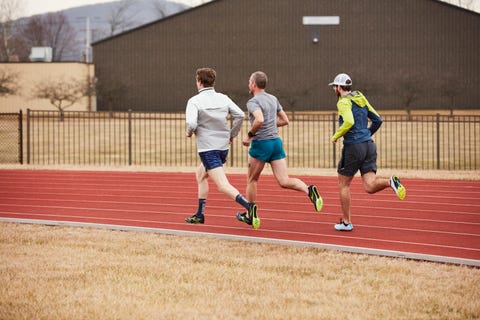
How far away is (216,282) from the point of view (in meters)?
7.04

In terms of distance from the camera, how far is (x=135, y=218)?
10992mm

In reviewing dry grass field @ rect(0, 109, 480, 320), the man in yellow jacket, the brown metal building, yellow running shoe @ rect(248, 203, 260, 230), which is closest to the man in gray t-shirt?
yellow running shoe @ rect(248, 203, 260, 230)

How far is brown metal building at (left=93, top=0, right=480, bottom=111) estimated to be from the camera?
47344 millimetres

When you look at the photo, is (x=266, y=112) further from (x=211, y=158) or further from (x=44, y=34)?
(x=44, y=34)

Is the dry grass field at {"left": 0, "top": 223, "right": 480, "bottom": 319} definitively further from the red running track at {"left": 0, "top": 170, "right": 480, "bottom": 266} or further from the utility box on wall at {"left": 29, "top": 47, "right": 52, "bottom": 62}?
the utility box on wall at {"left": 29, "top": 47, "right": 52, "bottom": 62}

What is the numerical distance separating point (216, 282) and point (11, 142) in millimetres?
22762

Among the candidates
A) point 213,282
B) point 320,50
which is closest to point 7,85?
point 320,50

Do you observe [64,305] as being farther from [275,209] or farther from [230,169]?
[230,169]

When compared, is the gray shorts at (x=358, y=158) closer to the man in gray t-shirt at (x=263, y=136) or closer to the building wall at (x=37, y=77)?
the man in gray t-shirt at (x=263, y=136)

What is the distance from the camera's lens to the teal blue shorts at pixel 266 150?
966 centimetres

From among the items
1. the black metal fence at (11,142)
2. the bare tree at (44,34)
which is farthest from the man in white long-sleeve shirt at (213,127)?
the bare tree at (44,34)

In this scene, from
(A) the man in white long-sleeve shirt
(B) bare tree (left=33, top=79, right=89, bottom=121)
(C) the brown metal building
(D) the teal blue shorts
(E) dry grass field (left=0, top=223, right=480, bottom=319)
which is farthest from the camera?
(C) the brown metal building

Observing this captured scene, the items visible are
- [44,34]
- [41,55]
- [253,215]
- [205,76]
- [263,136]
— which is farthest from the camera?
[44,34]

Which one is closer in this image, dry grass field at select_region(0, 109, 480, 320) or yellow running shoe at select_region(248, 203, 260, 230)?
dry grass field at select_region(0, 109, 480, 320)
